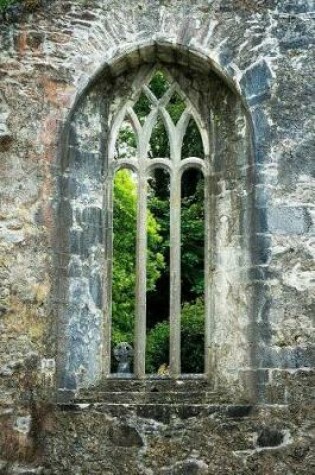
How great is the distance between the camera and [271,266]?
24.3 feet

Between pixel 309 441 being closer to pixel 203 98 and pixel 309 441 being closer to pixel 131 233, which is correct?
pixel 203 98

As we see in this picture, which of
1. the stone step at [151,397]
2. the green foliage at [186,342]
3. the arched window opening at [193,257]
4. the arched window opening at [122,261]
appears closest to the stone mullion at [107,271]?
the stone step at [151,397]

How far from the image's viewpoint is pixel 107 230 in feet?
26.1

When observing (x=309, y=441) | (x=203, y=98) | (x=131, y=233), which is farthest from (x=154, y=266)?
(x=309, y=441)

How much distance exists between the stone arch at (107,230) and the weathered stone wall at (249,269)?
0.27ft

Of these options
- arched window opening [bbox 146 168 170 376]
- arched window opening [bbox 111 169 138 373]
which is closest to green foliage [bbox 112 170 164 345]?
arched window opening [bbox 111 169 138 373]

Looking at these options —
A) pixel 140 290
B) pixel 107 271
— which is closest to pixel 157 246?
pixel 107 271

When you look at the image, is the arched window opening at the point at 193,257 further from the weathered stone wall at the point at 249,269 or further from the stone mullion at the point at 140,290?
the weathered stone wall at the point at 249,269

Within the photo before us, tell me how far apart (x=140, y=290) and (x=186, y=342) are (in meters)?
4.39

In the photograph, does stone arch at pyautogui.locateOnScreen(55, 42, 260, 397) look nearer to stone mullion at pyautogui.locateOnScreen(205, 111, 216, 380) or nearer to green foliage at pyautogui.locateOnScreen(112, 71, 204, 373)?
stone mullion at pyautogui.locateOnScreen(205, 111, 216, 380)

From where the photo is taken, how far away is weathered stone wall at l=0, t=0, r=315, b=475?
23.5 ft

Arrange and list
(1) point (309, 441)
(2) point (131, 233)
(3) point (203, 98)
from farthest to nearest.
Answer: (2) point (131, 233) < (3) point (203, 98) < (1) point (309, 441)

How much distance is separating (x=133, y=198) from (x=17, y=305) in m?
8.32

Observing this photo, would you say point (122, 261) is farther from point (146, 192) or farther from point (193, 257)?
point (146, 192)
